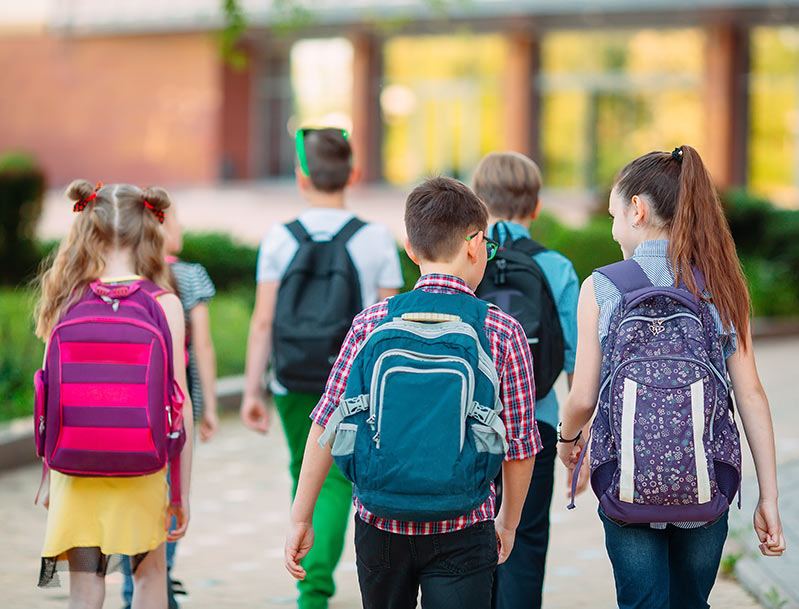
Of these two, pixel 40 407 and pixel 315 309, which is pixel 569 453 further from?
pixel 40 407

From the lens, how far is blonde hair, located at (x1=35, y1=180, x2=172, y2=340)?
3645 mm

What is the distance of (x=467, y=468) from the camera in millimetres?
2701

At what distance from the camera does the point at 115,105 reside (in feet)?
105

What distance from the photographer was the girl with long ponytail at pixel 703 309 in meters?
3.14

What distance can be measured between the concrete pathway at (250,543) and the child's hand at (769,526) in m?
1.89

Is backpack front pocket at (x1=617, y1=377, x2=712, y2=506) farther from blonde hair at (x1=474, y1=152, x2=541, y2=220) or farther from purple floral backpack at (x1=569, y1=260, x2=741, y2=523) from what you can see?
blonde hair at (x1=474, y1=152, x2=541, y2=220)

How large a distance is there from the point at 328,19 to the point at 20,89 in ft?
34.2

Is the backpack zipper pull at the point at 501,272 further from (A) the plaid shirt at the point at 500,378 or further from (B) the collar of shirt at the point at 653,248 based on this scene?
(A) the plaid shirt at the point at 500,378

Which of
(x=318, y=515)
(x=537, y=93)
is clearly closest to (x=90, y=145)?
(x=537, y=93)

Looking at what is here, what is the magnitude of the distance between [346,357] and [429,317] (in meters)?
0.27

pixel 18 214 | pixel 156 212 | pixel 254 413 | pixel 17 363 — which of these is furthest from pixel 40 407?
pixel 18 214

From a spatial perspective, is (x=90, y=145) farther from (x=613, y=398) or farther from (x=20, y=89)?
(x=613, y=398)

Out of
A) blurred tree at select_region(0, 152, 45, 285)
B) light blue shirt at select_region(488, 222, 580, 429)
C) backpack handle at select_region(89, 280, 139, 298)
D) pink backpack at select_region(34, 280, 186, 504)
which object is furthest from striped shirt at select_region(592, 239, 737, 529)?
blurred tree at select_region(0, 152, 45, 285)

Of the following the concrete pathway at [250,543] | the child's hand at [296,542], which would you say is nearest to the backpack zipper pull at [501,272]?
the child's hand at [296,542]
